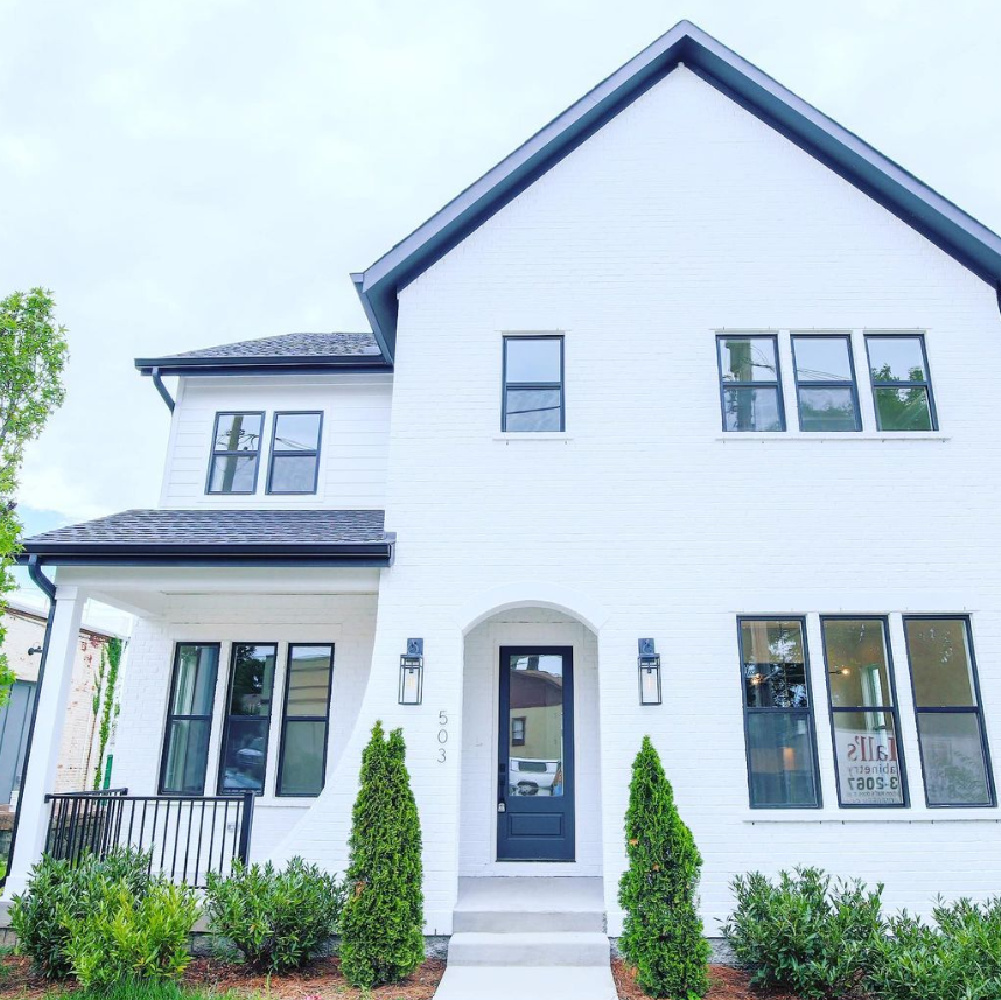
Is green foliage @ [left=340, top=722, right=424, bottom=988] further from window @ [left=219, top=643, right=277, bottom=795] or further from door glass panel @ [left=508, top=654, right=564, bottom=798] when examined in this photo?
window @ [left=219, top=643, right=277, bottom=795]

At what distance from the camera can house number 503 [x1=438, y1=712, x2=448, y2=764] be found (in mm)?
7285

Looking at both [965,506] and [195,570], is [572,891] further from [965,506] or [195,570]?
[965,506]

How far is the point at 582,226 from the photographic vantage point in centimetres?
909

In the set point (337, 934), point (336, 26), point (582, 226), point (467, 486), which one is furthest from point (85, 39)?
point (337, 934)

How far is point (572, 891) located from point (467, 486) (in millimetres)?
4344

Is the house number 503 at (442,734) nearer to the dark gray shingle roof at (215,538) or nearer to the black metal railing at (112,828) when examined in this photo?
the dark gray shingle roof at (215,538)

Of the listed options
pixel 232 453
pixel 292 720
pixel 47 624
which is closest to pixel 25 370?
pixel 232 453

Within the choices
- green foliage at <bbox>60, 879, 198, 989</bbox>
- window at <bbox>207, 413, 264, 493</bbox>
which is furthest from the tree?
green foliage at <bbox>60, 879, 198, 989</bbox>

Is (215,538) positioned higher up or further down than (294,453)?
further down

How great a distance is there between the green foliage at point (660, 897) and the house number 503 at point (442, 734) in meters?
1.93

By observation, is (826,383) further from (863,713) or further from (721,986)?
(721,986)

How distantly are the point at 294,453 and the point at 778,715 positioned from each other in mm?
7144

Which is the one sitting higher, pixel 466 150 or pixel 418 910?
pixel 466 150

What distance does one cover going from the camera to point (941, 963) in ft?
16.9
